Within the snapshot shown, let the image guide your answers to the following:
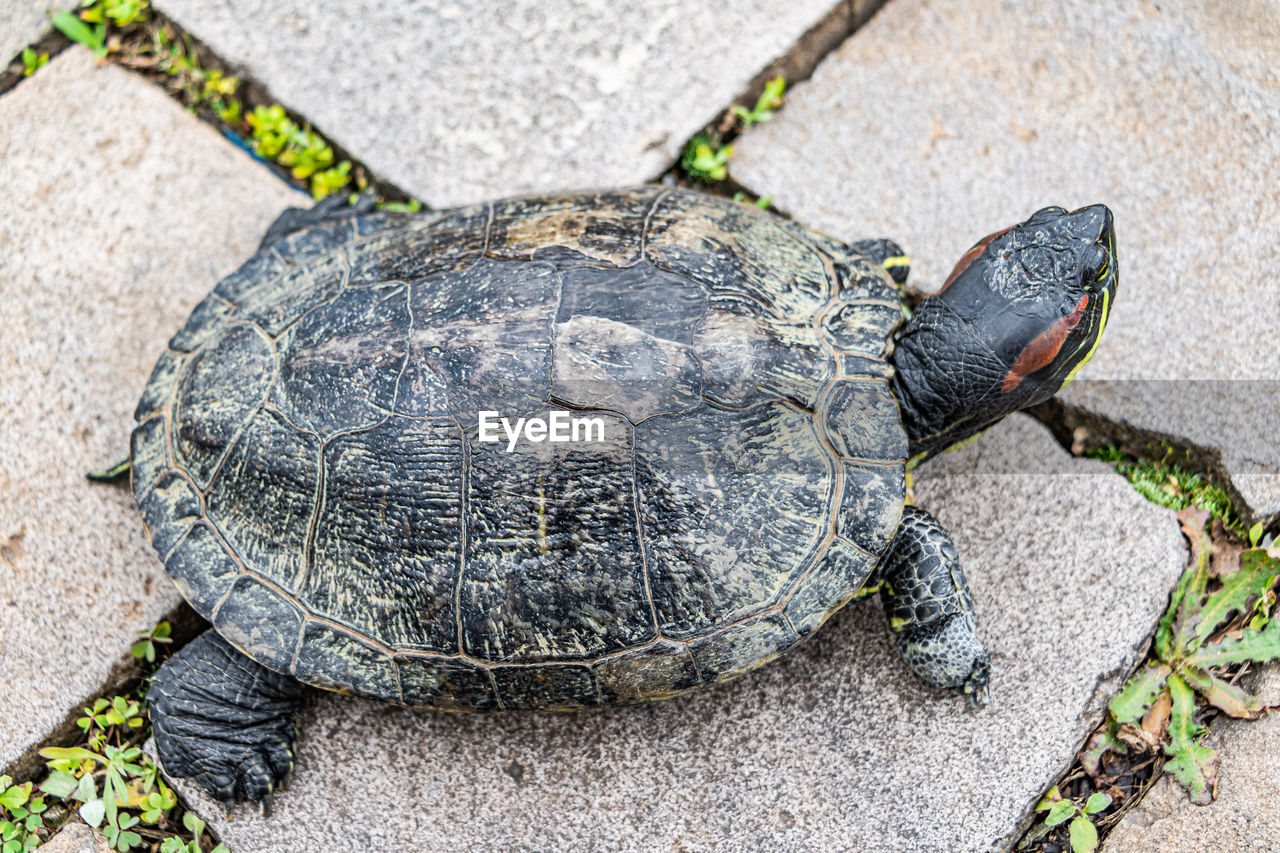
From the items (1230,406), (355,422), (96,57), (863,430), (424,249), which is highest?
(96,57)

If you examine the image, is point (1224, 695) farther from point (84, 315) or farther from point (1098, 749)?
point (84, 315)

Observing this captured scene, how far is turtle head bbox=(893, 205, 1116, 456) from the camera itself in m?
3.03

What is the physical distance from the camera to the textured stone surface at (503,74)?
4.13 m

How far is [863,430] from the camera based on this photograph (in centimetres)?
300

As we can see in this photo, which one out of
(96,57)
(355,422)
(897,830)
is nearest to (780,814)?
(897,830)

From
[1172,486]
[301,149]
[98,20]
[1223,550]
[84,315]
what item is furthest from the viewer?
[98,20]

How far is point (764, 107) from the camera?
167 inches

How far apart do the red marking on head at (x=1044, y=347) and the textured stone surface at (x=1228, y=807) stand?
4.58 feet

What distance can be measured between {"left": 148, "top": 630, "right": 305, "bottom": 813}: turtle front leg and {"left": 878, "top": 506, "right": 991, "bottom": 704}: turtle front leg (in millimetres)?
2175

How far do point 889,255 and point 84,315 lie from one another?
338cm

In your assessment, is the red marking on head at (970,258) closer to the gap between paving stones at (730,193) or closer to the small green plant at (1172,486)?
the gap between paving stones at (730,193)

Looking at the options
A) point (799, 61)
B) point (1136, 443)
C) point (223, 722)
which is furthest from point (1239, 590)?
point (223, 722)

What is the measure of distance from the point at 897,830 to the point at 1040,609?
953 millimetres

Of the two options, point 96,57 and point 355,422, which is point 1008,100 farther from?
point 96,57
